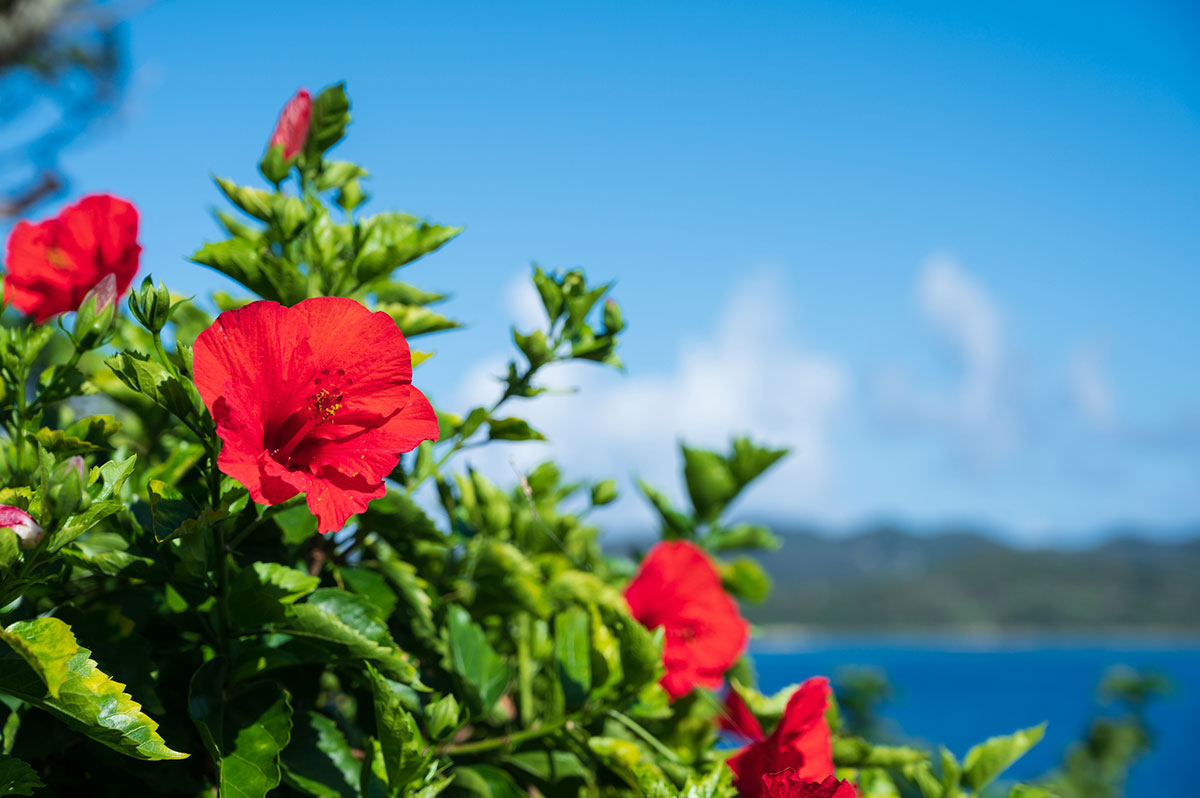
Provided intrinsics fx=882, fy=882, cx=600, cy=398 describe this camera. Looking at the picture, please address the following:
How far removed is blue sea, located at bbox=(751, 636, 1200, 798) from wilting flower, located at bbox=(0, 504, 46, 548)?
169 ft

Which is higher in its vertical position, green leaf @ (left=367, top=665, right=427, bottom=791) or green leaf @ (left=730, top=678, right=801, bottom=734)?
green leaf @ (left=730, top=678, right=801, bottom=734)

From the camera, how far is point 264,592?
0.76 m

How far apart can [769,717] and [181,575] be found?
0.69 meters

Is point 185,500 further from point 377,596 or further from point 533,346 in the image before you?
point 533,346

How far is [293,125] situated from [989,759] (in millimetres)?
1132

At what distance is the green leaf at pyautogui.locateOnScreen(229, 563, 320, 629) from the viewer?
0.77 meters

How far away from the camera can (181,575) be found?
2.54 feet

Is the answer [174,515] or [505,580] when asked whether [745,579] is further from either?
[174,515]

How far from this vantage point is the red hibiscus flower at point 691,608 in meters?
1.24

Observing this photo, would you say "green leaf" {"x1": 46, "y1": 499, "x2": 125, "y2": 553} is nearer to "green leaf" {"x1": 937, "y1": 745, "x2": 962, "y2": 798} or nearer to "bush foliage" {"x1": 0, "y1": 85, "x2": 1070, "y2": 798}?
"bush foliage" {"x1": 0, "y1": 85, "x2": 1070, "y2": 798}

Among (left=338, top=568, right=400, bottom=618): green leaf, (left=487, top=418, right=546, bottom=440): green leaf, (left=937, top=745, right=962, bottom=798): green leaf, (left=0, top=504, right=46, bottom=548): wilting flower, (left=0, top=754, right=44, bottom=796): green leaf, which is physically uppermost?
(left=487, top=418, right=546, bottom=440): green leaf

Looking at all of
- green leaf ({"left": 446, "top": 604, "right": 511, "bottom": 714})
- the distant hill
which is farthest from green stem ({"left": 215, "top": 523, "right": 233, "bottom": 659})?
the distant hill

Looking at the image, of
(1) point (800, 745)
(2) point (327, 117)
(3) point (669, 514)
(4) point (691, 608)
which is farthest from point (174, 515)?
(3) point (669, 514)

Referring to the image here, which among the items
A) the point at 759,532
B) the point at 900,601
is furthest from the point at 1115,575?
the point at 759,532
